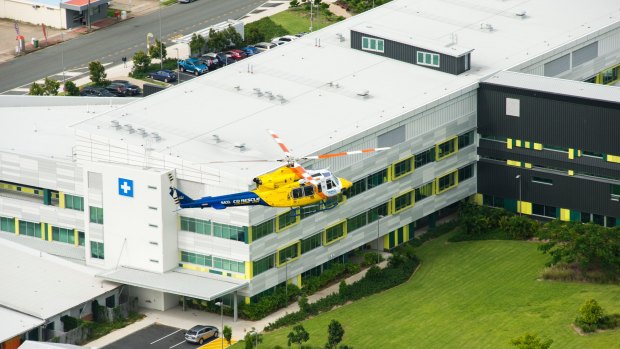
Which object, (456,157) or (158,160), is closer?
(158,160)

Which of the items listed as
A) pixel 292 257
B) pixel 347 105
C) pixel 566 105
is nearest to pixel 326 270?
pixel 292 257

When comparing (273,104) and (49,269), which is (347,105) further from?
(49,269)

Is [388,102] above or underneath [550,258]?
above

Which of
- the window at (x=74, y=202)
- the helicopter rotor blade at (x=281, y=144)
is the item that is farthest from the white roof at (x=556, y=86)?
the window at (x=74, y=202)

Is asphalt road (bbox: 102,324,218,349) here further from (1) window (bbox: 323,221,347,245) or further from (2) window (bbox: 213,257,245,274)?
(1) window (bbox: 323,221,347,245)

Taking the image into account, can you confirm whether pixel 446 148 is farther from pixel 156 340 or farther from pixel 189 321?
pixel 156 340

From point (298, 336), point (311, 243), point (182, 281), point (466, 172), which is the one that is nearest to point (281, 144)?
point (298, 336)

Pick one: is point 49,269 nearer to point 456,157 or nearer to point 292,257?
point 292,257
